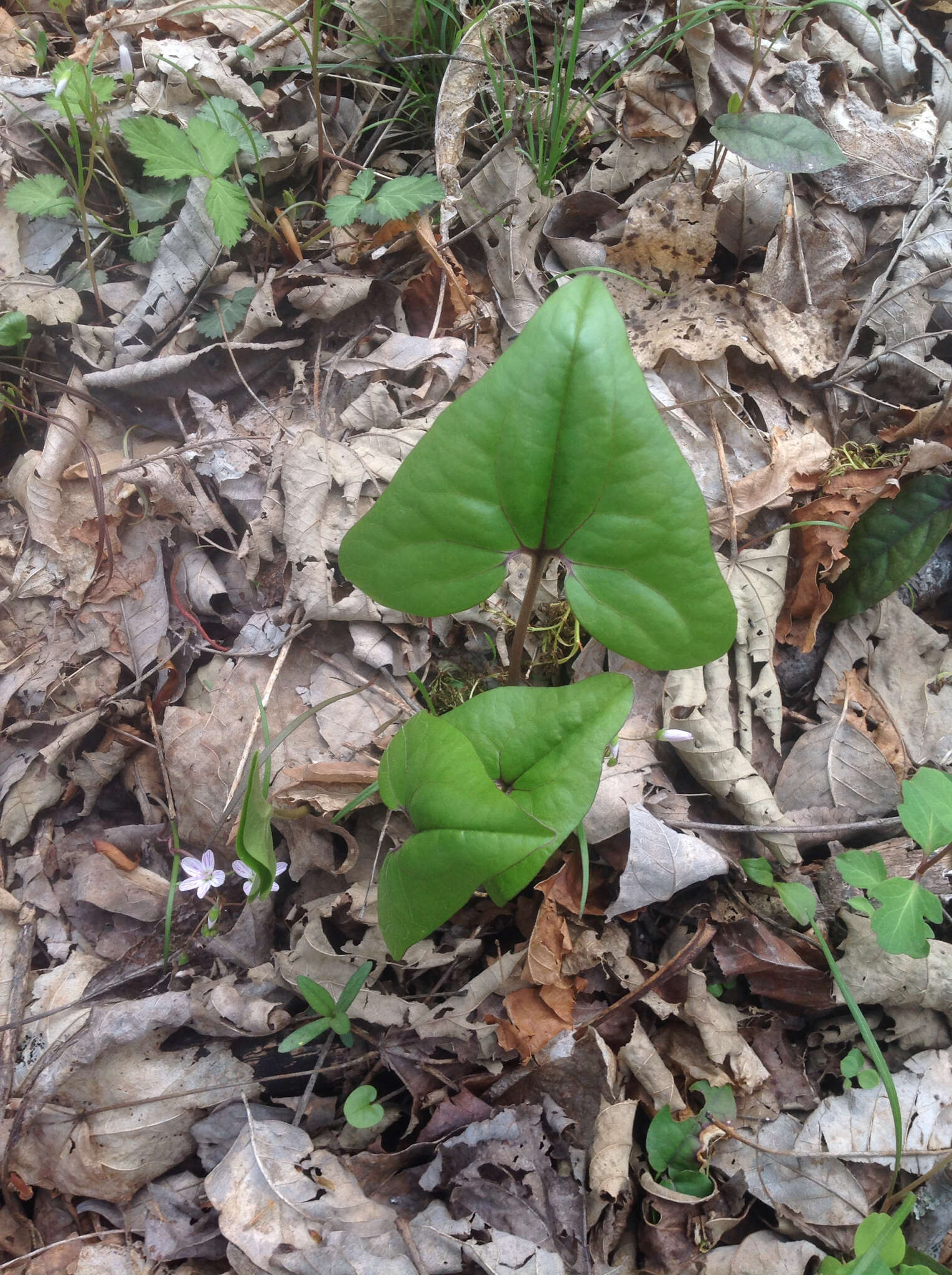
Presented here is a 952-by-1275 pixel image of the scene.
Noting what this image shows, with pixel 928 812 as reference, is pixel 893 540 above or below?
above

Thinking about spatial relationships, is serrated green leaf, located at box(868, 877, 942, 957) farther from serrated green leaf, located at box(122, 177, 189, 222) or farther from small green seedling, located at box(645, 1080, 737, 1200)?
serrated green leaf, located at box(122, 177, 189, 222)

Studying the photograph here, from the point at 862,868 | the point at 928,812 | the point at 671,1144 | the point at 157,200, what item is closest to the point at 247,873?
the point at 671,1144

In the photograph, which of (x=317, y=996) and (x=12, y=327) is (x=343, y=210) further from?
(x=317, y=996)

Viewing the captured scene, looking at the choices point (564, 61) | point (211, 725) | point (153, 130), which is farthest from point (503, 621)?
point (564, 61)

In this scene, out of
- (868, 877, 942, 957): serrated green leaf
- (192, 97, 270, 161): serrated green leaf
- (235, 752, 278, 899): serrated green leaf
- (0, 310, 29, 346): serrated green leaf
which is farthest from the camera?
(192, 97, 270, 161): serrated green leaf

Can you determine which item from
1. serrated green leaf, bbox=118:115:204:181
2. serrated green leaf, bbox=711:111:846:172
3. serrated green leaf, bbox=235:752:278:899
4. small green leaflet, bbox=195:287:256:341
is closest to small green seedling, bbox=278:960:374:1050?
serrated green leaf, bbox=235:752:278:899

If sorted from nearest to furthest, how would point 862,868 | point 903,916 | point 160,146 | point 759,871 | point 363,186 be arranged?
point 903,916 < point 862,868 < point 759,871 < point 160,146 < point 363,186
